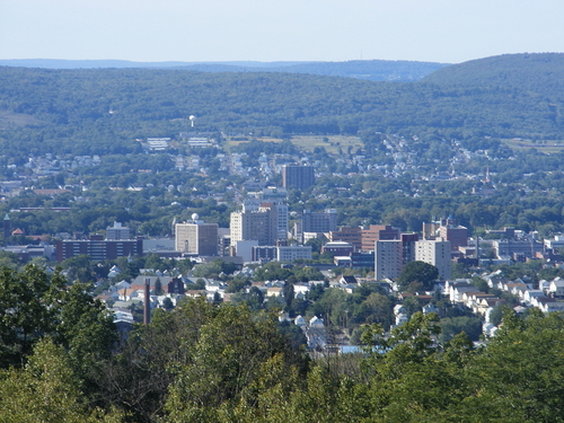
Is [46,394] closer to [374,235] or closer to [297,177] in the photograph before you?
[374,235]

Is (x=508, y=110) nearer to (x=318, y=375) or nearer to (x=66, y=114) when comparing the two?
(x=66, y=114)

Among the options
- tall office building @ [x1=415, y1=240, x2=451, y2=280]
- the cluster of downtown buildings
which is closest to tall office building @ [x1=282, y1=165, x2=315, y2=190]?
the cluster of downtown buildings

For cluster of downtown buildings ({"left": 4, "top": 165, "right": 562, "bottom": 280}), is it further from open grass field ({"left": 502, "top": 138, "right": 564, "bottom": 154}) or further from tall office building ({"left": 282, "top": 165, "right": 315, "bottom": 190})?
open grass field ({"left": 502, "top": 138, "right": 564, "bottom": 154})

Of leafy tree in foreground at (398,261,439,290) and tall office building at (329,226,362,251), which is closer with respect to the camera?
leafy tree in foreground at (398,261,439,290)

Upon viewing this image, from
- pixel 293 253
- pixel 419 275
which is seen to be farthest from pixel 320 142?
pixel 419 275

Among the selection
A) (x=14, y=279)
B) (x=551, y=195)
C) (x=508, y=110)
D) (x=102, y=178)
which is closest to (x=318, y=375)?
(x=14, y=279)
